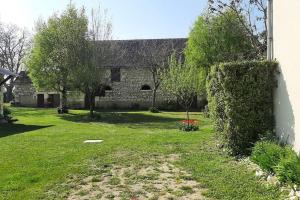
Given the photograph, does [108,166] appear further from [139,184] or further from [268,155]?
[268,155]

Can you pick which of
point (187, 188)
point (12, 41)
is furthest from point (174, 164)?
point (12, 41)

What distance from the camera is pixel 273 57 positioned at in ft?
34.2

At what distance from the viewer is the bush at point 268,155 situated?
296 inches

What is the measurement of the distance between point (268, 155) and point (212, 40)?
3075cm

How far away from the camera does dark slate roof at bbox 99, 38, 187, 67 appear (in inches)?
1884

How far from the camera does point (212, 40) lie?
37.8 metres

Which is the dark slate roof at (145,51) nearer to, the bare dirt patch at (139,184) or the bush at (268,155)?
the bare dirt patch at (139,184)

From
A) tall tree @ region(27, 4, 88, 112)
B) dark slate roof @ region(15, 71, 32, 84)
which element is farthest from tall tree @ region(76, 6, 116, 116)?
dark slate roof @ region(15, 71, 32, 84)

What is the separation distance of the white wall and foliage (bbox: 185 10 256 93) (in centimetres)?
2459

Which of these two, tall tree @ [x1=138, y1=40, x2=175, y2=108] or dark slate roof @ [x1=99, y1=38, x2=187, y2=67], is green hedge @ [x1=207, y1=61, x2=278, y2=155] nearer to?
tall tree @ [x1=138, y1=40, x2=175, y2=108]

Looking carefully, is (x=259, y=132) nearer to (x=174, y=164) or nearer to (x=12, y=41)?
(x=174, y=164)

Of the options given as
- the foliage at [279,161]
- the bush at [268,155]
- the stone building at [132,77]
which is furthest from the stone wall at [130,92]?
the bush at [268,155]

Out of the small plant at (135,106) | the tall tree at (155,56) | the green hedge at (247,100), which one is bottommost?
the small plant at (135,106)

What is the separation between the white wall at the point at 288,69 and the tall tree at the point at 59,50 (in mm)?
25338
